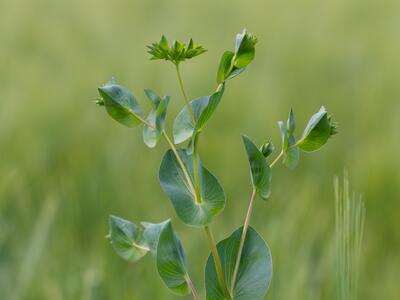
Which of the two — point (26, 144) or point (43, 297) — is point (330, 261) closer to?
point (43, 297)

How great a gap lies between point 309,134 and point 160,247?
86 millimetres

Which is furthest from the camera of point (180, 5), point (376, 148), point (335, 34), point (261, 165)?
point (180, 5)

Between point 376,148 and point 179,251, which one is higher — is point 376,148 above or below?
above

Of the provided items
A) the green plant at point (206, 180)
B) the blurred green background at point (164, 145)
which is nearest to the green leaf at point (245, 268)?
the green plant at point (206, 180)

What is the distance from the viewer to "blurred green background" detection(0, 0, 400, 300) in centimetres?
92

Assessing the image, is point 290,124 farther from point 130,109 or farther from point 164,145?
point 164,145

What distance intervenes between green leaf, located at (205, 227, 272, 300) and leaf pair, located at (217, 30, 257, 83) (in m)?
0.07

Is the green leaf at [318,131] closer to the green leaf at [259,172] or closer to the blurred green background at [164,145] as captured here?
the green leaf at [259,172]

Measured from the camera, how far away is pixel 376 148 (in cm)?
139

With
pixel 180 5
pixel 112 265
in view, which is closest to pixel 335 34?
pixel 180 5

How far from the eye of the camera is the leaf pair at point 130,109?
13.3 inches

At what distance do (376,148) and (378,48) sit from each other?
38.5 inches

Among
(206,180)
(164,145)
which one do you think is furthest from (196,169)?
(164,145)

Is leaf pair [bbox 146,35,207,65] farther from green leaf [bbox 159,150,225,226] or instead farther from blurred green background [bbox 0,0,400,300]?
blurred green background [bbox 0,0,400,300]
